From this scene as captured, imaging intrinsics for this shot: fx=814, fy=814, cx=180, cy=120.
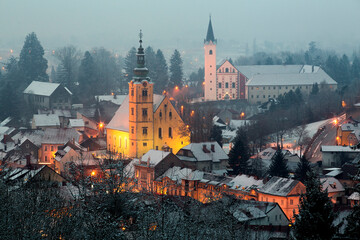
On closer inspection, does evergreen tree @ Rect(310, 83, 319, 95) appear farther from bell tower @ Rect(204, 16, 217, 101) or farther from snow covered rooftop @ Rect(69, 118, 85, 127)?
snow covered rooftop @ Rect(69, 118, 85, 127)

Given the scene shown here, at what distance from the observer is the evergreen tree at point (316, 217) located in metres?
18.5

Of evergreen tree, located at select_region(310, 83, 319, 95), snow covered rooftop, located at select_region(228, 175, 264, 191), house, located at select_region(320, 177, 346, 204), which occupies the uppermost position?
evergreen tree, located at select_region(310, 83, 319, 95)

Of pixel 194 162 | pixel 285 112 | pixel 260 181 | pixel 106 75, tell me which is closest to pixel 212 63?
pixel 106 75

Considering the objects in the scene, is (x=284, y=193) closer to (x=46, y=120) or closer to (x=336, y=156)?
(x=336, y=156)

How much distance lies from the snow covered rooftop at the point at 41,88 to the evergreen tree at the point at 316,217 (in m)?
58.7

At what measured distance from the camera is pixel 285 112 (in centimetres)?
6912

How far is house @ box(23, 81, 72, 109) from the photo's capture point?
7531 centimetres

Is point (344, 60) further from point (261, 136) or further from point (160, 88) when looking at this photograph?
point (261, 136)

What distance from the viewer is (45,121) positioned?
65.1 metres

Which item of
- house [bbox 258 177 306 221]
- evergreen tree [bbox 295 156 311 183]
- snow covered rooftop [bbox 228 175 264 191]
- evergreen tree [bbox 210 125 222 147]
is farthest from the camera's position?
evergreen tree [bbox 210 125 222 147]

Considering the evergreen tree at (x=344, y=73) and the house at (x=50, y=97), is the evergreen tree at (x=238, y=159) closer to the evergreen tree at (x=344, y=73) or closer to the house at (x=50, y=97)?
the house at (x=50, y=97)

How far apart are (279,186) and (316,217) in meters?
19.5

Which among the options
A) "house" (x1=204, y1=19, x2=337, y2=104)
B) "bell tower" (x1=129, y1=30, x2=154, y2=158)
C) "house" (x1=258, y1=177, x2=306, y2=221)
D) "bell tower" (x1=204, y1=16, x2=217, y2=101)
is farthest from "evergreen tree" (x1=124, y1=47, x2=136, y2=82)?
"house" (x1=258, y1=177, x2=306, y2=221)

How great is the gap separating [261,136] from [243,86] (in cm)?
→ 3339
